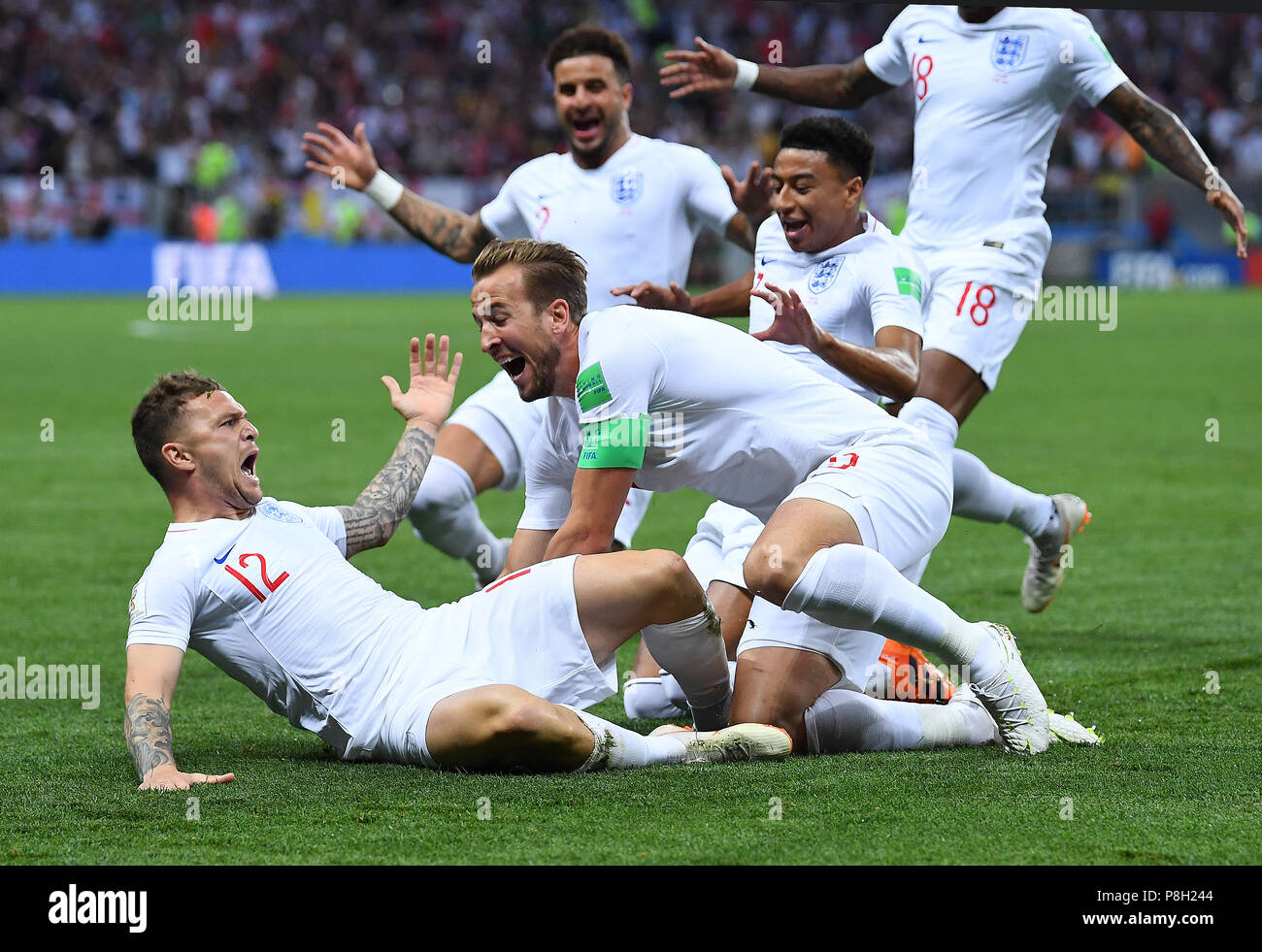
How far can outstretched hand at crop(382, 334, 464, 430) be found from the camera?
16.9ft

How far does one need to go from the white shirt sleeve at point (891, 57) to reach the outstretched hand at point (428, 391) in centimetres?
272

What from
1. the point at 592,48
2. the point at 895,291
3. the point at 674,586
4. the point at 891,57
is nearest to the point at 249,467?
the point at 674,586

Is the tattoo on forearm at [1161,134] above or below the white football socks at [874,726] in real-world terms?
above

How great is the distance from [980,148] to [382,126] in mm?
29557

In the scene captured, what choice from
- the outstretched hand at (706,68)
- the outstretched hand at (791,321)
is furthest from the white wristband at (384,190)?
the outstretched hand at (791,321)

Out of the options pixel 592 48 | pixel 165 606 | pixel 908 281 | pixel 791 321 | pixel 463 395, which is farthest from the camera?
pixel 463 395

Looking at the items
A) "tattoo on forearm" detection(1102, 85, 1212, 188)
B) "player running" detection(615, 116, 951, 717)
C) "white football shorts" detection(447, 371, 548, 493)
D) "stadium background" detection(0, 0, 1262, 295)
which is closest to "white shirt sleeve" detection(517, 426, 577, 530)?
"player running" detection(615, 116, 951, 717)

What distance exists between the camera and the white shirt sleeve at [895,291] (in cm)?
560

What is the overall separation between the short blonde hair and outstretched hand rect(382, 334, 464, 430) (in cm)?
44

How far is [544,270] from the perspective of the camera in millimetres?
4672

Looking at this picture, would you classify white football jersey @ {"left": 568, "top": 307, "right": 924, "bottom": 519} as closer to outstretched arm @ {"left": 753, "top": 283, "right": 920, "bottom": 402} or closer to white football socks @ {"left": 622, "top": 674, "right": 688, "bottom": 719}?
outstretched arm @ {"left": 753, "top": 283, "right": 920, "bottom": 402}

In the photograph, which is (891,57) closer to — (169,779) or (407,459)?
(407,459)

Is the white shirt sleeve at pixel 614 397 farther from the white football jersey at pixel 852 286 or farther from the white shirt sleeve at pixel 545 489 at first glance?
the white football jersey at pixel 852 286
